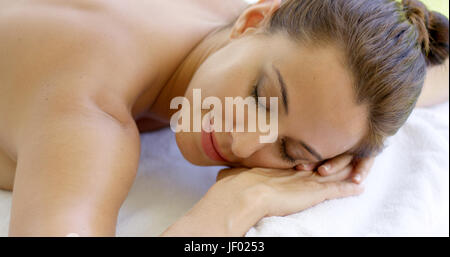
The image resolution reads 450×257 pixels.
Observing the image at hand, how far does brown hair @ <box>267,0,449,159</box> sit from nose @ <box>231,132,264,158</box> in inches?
7.9

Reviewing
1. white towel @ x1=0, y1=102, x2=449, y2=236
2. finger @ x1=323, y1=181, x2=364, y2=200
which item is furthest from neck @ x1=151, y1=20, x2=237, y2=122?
finger @ x1=323, y1=181, x2=364, y2=200

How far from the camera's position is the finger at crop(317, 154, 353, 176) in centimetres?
91

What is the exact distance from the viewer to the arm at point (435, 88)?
126 cm

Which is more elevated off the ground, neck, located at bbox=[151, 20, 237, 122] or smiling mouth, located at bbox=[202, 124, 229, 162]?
neck, located at bbox=[151, 20, 237, 122]

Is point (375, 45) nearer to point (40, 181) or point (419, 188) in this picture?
point (419, 188)

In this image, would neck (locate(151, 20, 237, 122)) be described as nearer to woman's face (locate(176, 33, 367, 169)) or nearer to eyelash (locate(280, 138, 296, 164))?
woman's face (locate(176, 33, 367, 169))

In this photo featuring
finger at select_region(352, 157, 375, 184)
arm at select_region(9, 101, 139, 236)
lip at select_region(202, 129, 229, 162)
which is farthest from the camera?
finger at select_region(352, 157, 375, 184)

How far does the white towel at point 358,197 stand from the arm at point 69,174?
5.8 inches

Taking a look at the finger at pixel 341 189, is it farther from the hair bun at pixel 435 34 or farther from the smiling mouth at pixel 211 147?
the hair bun at pixel 435 34

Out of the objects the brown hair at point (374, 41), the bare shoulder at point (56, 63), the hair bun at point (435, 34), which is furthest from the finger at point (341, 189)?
the bare shoulder at point (56, 63)

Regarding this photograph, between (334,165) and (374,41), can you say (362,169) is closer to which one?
(334,165)

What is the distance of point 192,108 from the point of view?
0.86 m

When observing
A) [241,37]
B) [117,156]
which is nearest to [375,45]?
[241,37]

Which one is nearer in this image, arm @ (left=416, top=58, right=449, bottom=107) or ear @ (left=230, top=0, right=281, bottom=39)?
ear @ (left=230, top=0, right=281, bottom=39)
